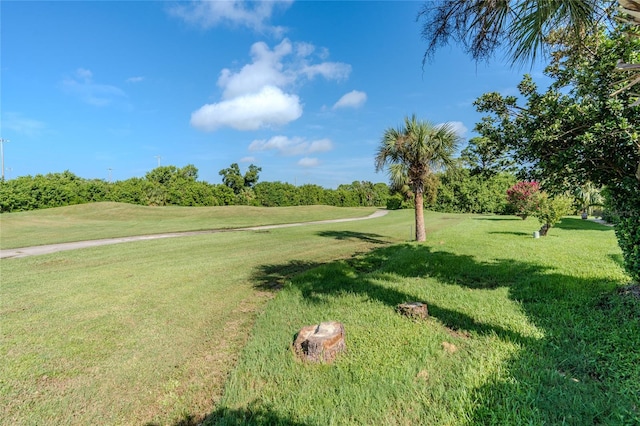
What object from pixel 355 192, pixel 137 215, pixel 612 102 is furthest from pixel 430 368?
pixel 355 192

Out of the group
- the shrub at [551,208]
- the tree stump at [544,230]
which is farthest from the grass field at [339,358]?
the tree stump at [544,230]

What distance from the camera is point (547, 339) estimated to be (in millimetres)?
3439

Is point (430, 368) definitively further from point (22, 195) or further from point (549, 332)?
point (22, 195)

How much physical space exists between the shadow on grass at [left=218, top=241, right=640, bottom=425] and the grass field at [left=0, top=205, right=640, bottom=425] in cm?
2

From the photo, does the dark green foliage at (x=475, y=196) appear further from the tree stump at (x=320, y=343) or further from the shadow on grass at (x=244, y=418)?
the shadow on grass at (x=244, y=418)

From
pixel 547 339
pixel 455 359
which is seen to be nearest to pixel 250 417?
pixel 455 359

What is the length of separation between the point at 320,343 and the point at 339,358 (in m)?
0.27

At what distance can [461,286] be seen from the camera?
232 inches

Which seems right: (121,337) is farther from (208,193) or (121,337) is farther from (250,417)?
(208,193)

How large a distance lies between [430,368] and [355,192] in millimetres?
51508

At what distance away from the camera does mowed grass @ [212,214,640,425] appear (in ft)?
7.94

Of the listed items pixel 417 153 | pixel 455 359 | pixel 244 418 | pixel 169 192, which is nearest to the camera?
pixel 244 418

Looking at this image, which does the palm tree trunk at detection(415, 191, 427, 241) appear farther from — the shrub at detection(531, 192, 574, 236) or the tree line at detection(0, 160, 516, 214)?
the tree line at detection(0, 160, 516, 214)

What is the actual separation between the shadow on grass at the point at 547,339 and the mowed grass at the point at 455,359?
0.04 ft
